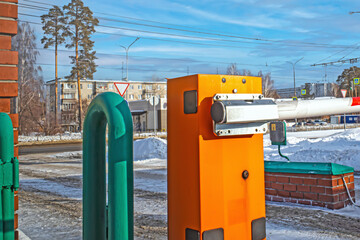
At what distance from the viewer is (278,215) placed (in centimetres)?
583

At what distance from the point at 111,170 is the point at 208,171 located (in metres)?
0.38

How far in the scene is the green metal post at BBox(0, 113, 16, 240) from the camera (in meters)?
1.89

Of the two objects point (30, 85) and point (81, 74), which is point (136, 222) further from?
point (30, 85)

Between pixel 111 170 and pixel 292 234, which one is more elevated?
pixel 111 170

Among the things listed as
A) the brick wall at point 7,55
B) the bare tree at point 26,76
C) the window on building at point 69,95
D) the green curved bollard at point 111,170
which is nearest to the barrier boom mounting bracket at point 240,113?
the green curved bollard at point 111,170

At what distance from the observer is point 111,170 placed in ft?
4.63

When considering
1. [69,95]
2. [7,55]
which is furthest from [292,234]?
[69,95]

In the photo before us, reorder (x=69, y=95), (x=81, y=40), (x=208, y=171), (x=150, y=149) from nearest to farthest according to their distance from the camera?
(x=208, y=171), (x=150, y=149), (x=81, y=40), (x=69, y=95)

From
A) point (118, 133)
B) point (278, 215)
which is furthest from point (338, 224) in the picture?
point (118, 133)

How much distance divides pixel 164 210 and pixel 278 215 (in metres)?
1.93

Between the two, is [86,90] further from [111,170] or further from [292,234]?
[111,170]

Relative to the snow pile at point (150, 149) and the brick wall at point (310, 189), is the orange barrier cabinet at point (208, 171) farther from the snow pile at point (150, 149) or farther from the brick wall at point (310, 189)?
the snow pile at point (150, 149)

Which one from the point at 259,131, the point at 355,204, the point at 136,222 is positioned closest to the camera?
the point at 259,131

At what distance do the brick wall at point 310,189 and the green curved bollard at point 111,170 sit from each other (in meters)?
5.16
